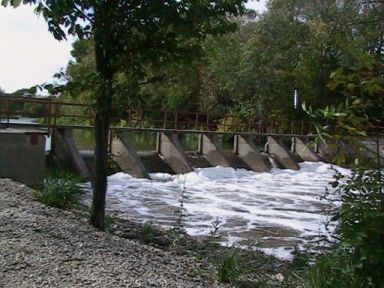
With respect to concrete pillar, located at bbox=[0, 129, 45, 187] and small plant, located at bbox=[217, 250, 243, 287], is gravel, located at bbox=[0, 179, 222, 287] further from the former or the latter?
concrete pillar, located at bbox=[0, 129, 45, 187]

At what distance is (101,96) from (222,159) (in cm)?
1872

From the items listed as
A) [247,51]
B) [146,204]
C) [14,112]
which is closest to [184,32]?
[146,204]

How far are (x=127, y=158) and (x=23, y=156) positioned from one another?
6.85m

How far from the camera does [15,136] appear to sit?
1367 cm

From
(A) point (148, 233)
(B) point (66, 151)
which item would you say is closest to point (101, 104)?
(A) point (148, 233)

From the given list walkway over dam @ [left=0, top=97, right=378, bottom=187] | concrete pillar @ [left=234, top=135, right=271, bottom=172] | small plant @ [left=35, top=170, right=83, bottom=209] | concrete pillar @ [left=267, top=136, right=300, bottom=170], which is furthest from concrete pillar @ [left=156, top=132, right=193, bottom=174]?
small plant @ [left=35, top=170, right=83, bottom=209]

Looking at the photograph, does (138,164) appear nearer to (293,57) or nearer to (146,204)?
(146,204)

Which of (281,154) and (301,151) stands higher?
(301,151)

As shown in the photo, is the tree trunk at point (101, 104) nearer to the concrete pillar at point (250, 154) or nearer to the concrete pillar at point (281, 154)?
the concrete pillar at point (250, 154)

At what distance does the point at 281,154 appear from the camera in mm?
28797

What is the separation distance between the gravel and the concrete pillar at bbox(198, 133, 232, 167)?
706 inches

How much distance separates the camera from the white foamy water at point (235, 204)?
11.9 meters

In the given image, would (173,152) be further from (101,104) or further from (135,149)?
(101,104)

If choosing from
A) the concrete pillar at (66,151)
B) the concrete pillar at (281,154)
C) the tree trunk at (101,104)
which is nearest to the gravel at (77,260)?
the tree trunk at (101,104)
